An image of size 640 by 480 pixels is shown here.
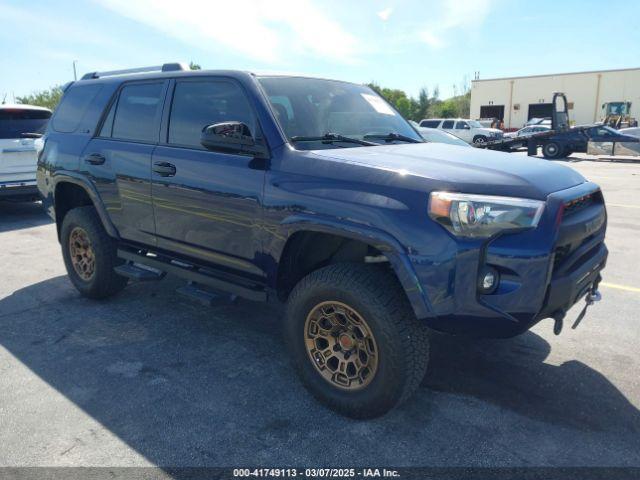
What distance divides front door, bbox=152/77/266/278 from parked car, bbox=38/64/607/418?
0.04 feet

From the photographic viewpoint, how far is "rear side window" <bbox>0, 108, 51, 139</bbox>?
8.58 m

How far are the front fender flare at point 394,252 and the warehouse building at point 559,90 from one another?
4812 cm

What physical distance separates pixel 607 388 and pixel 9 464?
339 centimetres

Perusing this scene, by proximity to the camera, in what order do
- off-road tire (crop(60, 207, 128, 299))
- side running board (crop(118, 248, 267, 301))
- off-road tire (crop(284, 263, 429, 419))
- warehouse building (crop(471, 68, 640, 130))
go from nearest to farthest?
off-road tire (crop(284, 263, 429, 419)), side running board (crop(118, 248, 267, 301)), off-road tire (crop(60, 207, 128, 299)), warehouse building (crop(471, 68, 640, 130))

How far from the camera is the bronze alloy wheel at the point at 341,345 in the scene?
2865mm

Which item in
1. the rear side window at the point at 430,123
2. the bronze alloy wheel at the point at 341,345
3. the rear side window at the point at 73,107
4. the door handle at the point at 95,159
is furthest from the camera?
the rear side window at the point at 430,123

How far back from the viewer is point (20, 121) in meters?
8.78

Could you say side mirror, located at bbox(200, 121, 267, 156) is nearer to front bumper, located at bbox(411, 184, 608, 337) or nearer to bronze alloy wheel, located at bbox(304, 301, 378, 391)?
bronze alloy wheel, located at bbox(304, 301, 378, 391)

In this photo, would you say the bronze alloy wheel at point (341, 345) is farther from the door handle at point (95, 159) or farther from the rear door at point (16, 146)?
the rear door at point (16, 146)

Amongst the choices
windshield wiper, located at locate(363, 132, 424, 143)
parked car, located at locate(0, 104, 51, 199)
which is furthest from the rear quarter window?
parked car, located at locate(0, 104, 51, 199)

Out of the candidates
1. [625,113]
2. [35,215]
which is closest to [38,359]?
[35,215]

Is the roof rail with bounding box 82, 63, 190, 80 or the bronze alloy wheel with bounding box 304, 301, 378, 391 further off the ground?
the roof rail with bounding box 82, 63, 190, 80

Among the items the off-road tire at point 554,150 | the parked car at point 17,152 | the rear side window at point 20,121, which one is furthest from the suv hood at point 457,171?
the off-road tire at point 554,150

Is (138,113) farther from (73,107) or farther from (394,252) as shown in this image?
(394,252)
